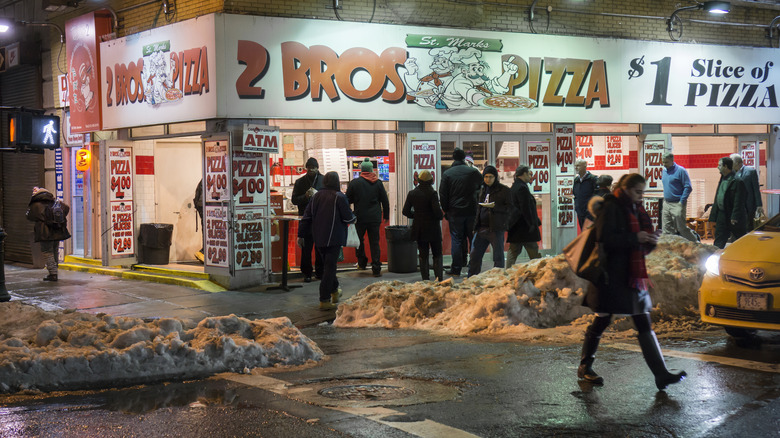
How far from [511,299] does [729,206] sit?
6736 millimetres

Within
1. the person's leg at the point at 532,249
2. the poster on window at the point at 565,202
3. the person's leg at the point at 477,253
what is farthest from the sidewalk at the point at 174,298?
the poster on window at the point at 565,202

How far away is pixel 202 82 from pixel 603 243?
9099mm

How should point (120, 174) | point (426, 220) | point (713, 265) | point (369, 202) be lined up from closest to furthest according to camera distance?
point (713, 265), point (426, 220), point (369, 202), point (120, 174)

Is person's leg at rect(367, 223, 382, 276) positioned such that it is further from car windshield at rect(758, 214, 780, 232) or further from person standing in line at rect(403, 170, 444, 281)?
car windshield at rect(758, 214, 780, 232)

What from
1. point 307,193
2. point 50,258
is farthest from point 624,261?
point 50,258

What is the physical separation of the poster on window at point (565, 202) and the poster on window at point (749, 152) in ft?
16.9

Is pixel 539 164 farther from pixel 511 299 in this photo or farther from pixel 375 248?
pixel 511 299

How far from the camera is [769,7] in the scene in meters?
20.5

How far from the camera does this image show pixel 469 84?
643 inches

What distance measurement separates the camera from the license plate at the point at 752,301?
26.8 ft

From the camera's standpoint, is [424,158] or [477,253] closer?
[477,253]

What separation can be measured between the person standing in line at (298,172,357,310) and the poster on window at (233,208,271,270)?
255 centimetres

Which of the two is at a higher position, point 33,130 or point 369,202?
point 33,130

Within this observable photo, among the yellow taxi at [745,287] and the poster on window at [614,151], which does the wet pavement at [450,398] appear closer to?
the yellow taxi at [745,287]
